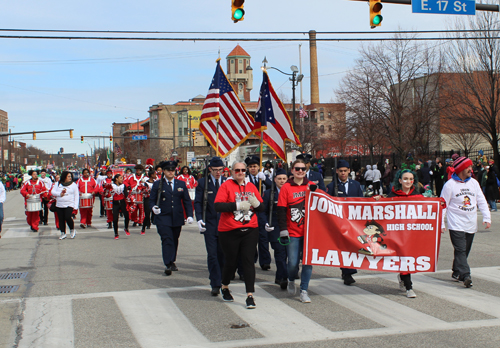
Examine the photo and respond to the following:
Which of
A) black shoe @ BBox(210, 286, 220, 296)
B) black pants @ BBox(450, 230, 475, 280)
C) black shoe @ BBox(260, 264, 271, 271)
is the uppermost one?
black pants @ BBox(450, 230, 475, 280)

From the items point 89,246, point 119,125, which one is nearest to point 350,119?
point 89,246

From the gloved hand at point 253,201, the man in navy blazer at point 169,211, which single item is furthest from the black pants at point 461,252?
the man in navy blazer at point 169,211

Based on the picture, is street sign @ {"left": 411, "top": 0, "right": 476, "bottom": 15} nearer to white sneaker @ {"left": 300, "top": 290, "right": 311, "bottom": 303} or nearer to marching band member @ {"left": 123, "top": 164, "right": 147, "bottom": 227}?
white sneaker @ {"left": 300, "top": 290, "right": 311, "bottom": 303}

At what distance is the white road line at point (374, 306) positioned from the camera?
20.0 feet

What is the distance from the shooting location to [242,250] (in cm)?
706

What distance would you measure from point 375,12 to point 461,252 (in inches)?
256

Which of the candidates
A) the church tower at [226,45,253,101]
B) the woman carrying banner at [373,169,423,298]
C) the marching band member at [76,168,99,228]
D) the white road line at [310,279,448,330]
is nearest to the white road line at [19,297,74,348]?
the white road line at [310,279,448,330]

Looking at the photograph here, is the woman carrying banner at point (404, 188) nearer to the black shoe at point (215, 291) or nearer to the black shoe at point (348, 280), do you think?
the black shoe at point (348, 280)

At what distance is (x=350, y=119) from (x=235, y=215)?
3171 centimetres

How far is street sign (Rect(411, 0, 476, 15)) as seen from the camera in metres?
12.3

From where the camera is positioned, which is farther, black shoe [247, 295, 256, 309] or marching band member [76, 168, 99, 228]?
marching band member [76, 168, 99, 228]

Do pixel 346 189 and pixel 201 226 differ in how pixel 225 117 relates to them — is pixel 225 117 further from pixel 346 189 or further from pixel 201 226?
pixel 201 226

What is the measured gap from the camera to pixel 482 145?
4691cm

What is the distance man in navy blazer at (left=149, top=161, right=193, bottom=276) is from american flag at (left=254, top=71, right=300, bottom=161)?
212 centimetres
